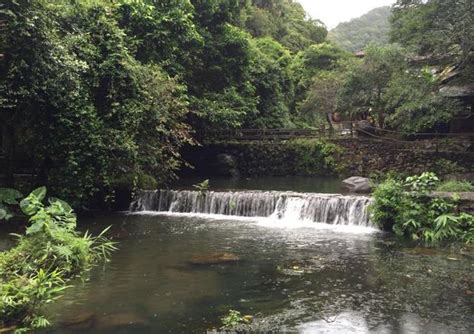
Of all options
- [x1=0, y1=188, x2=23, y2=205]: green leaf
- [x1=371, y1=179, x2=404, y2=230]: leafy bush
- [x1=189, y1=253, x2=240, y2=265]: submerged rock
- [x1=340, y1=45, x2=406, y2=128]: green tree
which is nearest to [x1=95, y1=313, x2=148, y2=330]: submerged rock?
[x1=189, y1=253, x2=240, y2=265]: submerged rock

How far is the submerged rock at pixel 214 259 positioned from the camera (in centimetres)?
1131

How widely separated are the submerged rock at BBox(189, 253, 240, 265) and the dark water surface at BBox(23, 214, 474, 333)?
0.19 metres

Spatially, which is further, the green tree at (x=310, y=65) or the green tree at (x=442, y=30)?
the green tree at (x=310, y=65)

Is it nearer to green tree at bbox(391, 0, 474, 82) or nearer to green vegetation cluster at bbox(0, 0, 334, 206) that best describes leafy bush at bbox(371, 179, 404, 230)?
green tree at bbox(391, 0, 474, 82)

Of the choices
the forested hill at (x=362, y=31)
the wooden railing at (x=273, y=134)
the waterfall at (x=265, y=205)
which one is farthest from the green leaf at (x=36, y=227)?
the forested hill at (x=362, y=31)

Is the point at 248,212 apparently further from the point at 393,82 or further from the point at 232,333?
the point at 232,333

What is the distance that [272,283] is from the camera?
9.75 meters

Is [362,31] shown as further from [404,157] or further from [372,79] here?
[404,157]

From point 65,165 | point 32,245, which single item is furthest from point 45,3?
point 32,245

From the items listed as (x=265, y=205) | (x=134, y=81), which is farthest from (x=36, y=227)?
(x=265, y=205)

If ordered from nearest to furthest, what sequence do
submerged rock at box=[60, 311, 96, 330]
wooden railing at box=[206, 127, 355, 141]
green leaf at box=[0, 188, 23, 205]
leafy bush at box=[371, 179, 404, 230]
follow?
submerged rock at box=[60, 311, 96, 330]
green leaf at box=[0, 188, 23, 205]
leafy bush at box=[371, 179, 404, 230]
wooden railing at box=[206, 127, 355, 141]

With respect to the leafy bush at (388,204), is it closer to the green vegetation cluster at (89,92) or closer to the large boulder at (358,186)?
the large boulder at (358,186)

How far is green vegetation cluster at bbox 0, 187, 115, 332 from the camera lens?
7266 millimetres

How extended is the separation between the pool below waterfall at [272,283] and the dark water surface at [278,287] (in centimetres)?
2
